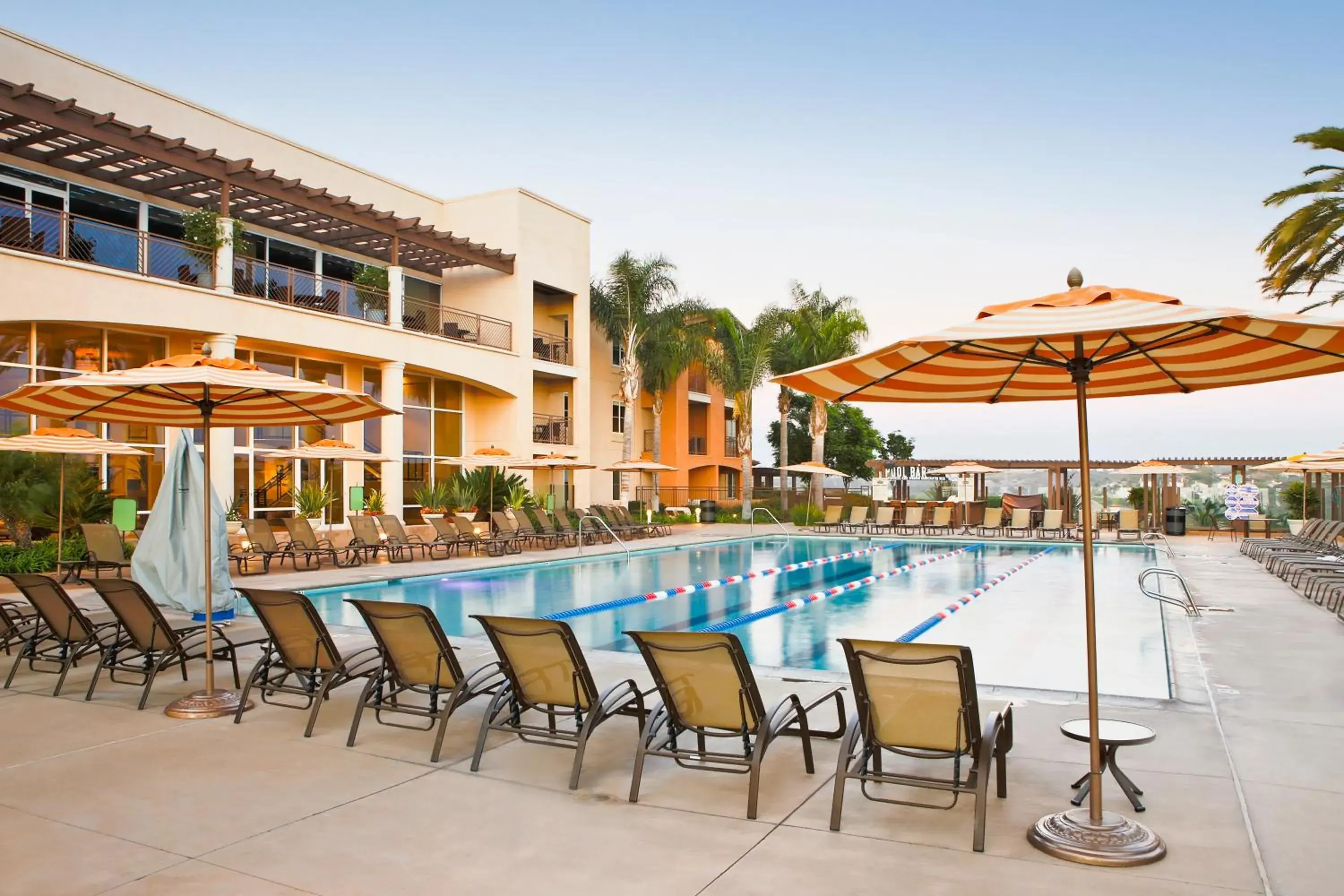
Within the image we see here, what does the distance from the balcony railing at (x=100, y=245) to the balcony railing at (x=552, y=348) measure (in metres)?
11.3

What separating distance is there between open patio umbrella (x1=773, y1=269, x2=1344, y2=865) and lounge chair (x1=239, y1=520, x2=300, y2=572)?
12.4 m

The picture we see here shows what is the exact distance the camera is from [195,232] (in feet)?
58.5

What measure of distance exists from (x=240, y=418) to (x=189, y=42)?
14.5m

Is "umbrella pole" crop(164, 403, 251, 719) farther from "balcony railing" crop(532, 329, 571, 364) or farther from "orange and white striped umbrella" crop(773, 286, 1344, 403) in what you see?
"balcony railing" crop(532, 329, 571, 364)

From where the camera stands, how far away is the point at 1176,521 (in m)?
25.5

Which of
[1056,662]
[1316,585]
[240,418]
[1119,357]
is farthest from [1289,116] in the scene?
[240,418]

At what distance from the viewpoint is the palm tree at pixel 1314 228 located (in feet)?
51.2

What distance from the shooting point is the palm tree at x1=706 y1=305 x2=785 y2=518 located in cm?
3269

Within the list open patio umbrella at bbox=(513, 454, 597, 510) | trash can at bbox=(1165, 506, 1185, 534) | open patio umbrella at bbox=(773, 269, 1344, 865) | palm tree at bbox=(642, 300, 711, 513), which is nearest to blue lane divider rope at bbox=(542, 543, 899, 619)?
open patio umbrella at bbox=(773, 269, 1344, 865)

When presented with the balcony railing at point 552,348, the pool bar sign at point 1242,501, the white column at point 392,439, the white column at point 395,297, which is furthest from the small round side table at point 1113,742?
the balcony railing at point 552,348

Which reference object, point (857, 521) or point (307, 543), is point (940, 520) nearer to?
point (857, 521)

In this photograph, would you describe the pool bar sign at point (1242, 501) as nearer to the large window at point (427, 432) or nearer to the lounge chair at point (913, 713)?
the large window at point (427, 432)

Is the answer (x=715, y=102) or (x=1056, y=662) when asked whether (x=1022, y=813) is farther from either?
(x=715, y=102)

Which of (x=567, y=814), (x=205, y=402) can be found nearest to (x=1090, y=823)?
(x=567, y=814)
